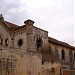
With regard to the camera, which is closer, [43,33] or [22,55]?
[22,55]

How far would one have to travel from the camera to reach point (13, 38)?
25.3 m

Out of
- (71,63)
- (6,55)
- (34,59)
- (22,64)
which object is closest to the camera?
(6,55)

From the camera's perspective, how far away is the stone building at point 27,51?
18.5m

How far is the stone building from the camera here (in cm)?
1847

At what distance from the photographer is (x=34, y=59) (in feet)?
69.3

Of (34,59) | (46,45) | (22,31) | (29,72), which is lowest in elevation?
(29,72)

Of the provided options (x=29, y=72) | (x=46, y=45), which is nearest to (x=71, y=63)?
(x=46, y=45)

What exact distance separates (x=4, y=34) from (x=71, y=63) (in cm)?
1297

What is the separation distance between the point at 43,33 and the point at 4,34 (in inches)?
214

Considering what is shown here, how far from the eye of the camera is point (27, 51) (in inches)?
813

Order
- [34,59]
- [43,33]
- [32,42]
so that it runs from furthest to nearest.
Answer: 1. [43,33]
2. [32,42]
3. [34,59]

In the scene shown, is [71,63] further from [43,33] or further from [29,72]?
[29,72]

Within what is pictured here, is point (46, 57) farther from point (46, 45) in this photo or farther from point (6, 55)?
point (6, 55)

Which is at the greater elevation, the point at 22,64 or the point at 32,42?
the point at 32,42
